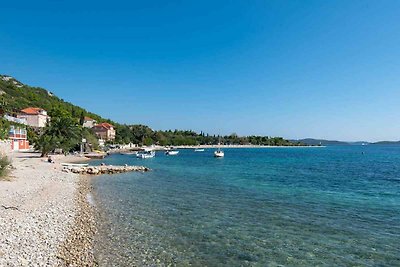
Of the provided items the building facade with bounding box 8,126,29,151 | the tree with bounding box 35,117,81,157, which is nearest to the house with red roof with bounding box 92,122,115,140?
the building facade with bounding box 8,126,29,151

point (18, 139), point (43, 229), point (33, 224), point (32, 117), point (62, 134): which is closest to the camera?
point (43, 229)

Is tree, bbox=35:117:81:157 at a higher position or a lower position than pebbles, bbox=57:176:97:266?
higher

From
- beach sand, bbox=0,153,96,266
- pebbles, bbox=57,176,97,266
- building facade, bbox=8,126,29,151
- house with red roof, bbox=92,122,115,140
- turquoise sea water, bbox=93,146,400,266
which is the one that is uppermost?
house with red roof, bbox=92,122,115,140

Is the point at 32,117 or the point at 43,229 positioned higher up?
the point at 32,117

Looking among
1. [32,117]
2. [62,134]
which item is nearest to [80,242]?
[62,134]

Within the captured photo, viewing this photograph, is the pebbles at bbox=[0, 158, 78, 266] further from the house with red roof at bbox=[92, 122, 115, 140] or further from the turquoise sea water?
the house with red roof at bbox=[92, 122, 115, 140]

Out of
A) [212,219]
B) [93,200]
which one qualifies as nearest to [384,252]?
[212,219]

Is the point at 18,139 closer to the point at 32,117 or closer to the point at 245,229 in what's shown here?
the point at 32,117

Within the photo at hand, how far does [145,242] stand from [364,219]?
12.4 meters

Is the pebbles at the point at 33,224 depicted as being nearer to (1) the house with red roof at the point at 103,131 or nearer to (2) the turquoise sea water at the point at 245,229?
(2) the turquoise sea water at the point at 245,229

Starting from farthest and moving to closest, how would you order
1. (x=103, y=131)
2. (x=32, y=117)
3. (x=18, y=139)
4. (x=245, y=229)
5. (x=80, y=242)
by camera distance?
(x=103, y=131)
(x=32, y=117)
(x=18, y=139)
(x=245, y=229)
(x=80, y=242)

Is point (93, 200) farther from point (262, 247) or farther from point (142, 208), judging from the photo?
point (262, 247)

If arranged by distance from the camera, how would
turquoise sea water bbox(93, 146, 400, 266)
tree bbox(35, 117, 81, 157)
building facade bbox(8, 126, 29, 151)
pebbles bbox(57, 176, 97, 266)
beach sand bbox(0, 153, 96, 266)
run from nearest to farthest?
beach sand bbox(0, 153, 96, 266), pebbles bbox(57, 176, 97, 266), turquoise sea water bbox(93, 146, 400, 266), tree bbox(35, 117, 81, 157), building facade bbox(8, 126, 29, 151)

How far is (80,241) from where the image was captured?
12781 millimetres
